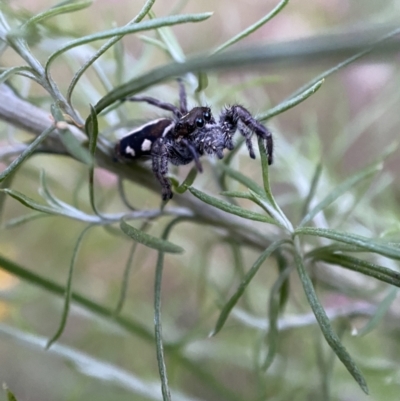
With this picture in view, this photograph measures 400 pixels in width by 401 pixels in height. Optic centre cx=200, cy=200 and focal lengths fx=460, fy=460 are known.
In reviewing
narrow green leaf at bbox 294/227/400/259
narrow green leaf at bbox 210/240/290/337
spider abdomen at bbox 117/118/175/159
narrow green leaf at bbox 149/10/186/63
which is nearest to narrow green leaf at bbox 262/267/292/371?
narrow green leaf at bbox 210/240/290/337

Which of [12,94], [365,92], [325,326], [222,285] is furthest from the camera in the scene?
[365,92]

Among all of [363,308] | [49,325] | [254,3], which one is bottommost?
[363,308]

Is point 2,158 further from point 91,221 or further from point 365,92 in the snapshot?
point 365,92

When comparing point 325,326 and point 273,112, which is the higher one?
point 273,112

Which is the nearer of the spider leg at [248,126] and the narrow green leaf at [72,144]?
the narrow green leaf at [72,144]

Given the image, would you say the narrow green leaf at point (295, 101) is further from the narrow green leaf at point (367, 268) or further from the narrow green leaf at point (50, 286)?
the narrow green leaf at point (50, 286)

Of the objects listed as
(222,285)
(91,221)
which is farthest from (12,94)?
(222,285)

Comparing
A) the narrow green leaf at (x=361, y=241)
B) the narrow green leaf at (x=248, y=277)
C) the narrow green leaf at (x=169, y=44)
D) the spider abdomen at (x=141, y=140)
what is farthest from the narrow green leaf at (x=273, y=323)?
the narrow green leaf at (x=169, y=44)

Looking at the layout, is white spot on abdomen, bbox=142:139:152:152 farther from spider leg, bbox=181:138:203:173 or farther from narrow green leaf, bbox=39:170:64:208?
narrow green leaf, bbox=39:170:64:208
